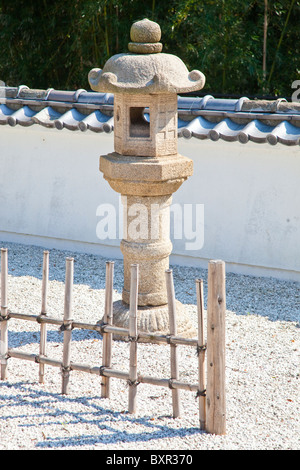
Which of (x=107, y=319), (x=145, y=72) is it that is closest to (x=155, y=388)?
→ (x=107, y=319)

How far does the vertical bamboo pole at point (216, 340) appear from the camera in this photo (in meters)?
3.59

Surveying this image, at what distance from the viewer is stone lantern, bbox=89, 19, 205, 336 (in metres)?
4.53

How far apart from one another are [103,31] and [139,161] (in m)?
5.73

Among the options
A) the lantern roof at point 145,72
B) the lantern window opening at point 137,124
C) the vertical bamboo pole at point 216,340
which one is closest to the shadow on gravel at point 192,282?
the lantern window opening at point 137,124

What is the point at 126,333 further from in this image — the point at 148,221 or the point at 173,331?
the point at 148,221

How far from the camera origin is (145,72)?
4508 mm

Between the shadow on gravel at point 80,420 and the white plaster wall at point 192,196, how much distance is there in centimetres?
297

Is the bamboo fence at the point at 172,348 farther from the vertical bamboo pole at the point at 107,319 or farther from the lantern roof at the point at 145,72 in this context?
the lantern roof at the point at 145,72

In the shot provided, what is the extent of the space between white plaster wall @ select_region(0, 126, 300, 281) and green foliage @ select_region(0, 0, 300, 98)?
2.70 metres

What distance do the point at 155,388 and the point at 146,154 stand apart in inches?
66.2

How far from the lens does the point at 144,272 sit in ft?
16.2

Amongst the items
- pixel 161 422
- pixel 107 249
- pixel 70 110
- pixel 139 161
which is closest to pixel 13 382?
pixel 161 422

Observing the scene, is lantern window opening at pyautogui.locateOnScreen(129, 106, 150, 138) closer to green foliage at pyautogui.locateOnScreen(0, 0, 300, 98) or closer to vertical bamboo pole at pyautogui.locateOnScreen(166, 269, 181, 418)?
vertical bamboo pole at pyautogui.locateOnScreen(166, 269, 181, 418)

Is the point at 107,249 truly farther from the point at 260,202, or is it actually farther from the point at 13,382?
the point at 13,382
